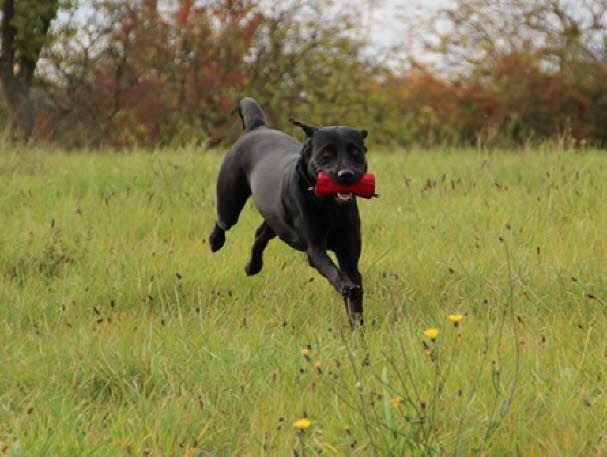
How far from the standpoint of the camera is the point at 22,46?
18078mm

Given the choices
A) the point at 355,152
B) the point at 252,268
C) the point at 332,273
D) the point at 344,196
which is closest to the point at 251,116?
the point at 252,268

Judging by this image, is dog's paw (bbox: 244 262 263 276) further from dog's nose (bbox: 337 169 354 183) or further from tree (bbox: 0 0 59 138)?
tree (bbox: 0 0 59 138)

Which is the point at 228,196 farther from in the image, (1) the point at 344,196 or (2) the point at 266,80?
(2) the point at 266,80

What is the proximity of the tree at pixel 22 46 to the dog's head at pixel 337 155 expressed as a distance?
14454 mm

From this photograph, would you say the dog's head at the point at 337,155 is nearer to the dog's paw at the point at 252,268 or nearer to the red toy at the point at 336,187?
the red toy at the point at 336,187

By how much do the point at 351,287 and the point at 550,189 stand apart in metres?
3.93

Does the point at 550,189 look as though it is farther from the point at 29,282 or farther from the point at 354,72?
the point at 354,72

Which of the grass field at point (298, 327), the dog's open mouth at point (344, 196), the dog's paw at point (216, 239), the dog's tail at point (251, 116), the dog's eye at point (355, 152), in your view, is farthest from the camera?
the dog's tail at point (251, 116)

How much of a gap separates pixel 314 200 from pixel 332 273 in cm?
45

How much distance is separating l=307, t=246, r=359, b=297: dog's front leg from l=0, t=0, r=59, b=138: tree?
47.3 ft

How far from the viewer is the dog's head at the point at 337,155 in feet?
13.3

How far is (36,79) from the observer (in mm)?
19500

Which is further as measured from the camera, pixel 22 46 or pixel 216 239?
pixel 22 46

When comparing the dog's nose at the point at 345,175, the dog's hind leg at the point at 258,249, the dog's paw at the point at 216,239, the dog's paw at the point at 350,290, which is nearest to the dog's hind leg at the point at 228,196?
the dog's paw at the point at 216,239
